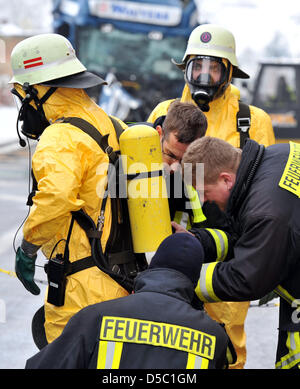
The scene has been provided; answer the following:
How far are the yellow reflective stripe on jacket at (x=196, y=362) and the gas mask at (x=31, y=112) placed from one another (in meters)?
1.40

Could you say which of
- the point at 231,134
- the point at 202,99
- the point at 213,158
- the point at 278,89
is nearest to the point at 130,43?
the point at 278,89

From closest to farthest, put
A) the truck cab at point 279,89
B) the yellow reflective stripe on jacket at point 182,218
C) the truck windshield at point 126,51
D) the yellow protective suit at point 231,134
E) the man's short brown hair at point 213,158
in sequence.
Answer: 1. the man's short brown hair at point 213,158
2. the yellow reflective stripe on jacket at point 182,218
3. the yellow protective suit at point 231,134
4. the truck cab at point 279,89
5. the truck windshield at point 126,51

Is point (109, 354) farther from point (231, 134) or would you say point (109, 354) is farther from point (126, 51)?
point (126, 51)

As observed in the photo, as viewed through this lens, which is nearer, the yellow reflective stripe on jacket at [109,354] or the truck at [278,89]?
the yellow reflective stripe on jacket at [109,354]

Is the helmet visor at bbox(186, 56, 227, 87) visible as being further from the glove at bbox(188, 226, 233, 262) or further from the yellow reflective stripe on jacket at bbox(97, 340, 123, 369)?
the yellow reflective stripe on jacket at bbox(97, 340, 123, 369)

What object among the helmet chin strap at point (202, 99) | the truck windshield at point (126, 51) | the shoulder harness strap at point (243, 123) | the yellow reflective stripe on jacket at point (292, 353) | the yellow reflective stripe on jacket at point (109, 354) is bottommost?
the truck windshield at point (126, 51)

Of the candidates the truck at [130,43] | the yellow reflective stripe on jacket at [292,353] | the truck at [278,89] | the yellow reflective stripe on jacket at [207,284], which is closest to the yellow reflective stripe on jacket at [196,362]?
the yellow reflective stripe on jacket at [207,284]

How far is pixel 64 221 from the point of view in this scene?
111 inches

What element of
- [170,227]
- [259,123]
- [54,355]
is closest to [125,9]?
[259,123]

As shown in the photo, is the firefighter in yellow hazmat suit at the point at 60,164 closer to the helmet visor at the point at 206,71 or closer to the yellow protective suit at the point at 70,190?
the yellow protective suit at the point at 70,190

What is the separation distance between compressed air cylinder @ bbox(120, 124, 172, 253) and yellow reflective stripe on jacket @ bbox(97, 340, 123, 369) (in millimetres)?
841

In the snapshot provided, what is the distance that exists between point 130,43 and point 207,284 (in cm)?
1038

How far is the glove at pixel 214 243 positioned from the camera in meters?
2.91
